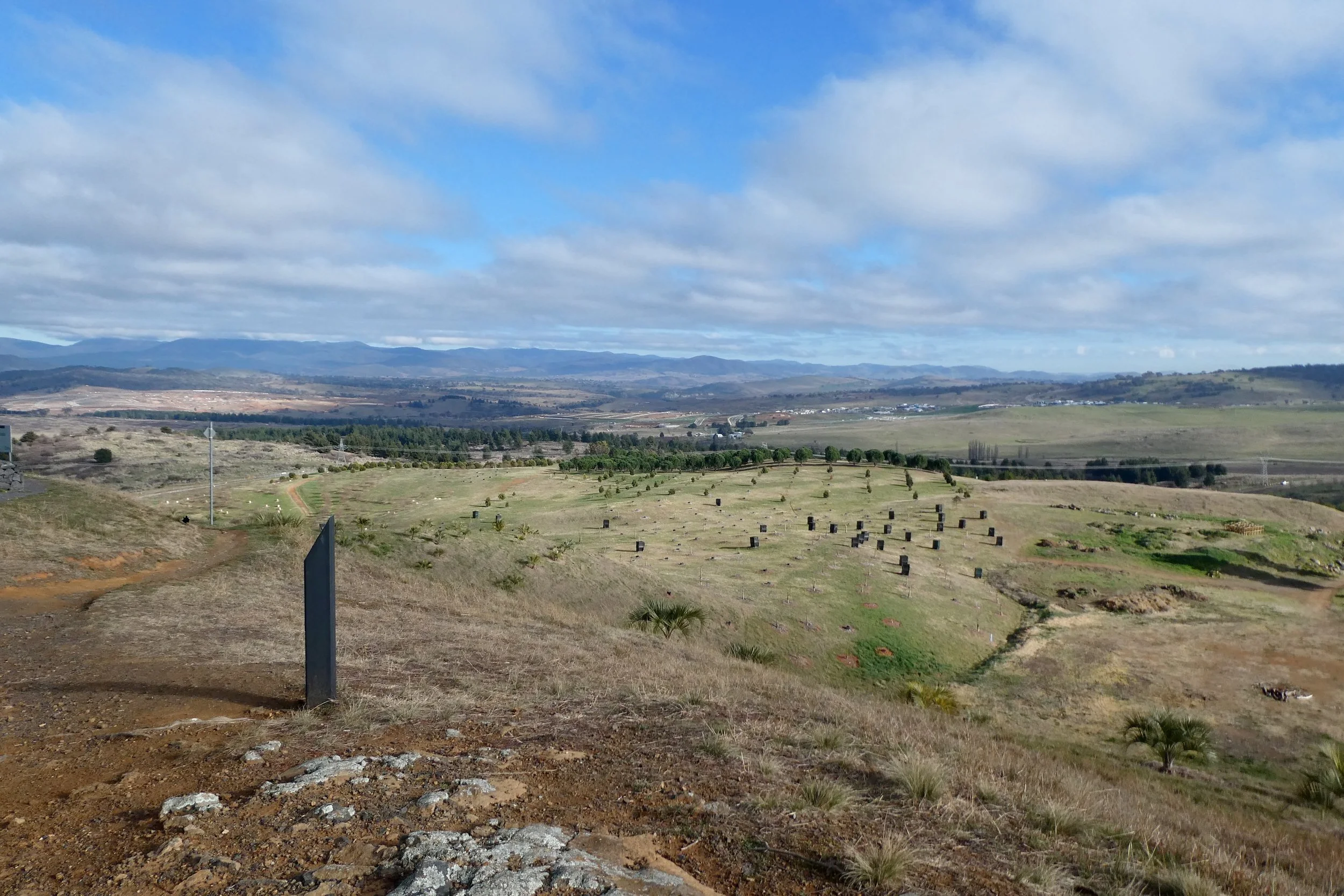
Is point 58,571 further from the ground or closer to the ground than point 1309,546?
further from the ground

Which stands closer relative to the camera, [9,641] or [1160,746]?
[9,641]

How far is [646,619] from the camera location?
21781 mm

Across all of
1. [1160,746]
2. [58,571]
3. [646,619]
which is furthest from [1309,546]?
[58,571]

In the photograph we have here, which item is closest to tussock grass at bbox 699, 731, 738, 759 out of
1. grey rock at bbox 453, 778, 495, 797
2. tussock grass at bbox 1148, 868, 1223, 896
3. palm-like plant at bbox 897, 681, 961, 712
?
grey rock at bbox 453, 778, 495, 797

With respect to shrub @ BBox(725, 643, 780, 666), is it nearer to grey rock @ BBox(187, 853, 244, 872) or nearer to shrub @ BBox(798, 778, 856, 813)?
shrub @ BBox(798, 778, 856, 813)

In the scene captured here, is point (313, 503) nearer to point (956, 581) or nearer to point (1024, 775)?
point (956, 581)

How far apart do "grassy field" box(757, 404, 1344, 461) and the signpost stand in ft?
471

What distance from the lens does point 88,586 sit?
15641 millimetres

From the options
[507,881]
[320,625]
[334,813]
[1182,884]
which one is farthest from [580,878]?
[320,625]

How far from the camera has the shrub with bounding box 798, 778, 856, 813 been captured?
248 inches

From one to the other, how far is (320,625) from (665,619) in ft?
44.5

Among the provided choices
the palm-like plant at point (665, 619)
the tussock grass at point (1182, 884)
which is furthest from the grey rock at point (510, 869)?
the palm-like plant at point (665, 619)

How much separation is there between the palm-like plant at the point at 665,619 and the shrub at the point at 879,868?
1459 centimetres

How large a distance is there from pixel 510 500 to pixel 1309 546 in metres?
53.2
